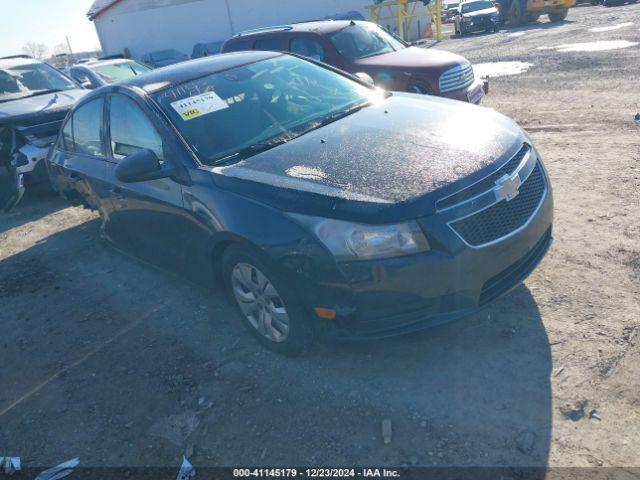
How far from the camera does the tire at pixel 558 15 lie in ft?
72.9

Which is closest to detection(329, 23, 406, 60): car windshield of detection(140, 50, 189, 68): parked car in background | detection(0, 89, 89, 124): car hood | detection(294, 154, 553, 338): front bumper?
detection(0, 89, 89, 124): car hood

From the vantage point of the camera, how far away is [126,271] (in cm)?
507

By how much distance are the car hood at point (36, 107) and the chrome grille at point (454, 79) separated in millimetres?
5090

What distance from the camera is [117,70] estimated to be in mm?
12031

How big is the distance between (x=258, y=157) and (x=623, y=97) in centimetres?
706

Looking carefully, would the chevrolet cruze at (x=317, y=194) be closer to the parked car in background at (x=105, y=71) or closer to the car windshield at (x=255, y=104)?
the car windshield at (x=255, y=104)

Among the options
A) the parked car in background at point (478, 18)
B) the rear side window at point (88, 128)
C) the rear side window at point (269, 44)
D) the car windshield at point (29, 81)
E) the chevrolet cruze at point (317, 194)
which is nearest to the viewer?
the chevrolet cruze at point (317, 194)

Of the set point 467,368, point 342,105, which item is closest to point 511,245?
point 467,368

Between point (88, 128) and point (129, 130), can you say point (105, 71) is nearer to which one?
point (88, 128)

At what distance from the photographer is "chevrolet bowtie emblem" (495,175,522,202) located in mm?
2895

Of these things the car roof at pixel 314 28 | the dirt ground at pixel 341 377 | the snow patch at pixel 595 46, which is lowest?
the snow patch at pixel 595 46

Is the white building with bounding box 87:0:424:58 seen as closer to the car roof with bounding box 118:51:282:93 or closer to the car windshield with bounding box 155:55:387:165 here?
the car roof with bounding box 118:51:282:93

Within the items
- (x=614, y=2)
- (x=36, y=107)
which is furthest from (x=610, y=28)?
(x=36, y=107)

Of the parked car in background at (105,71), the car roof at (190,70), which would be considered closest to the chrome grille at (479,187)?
the car roof at (190,70)
